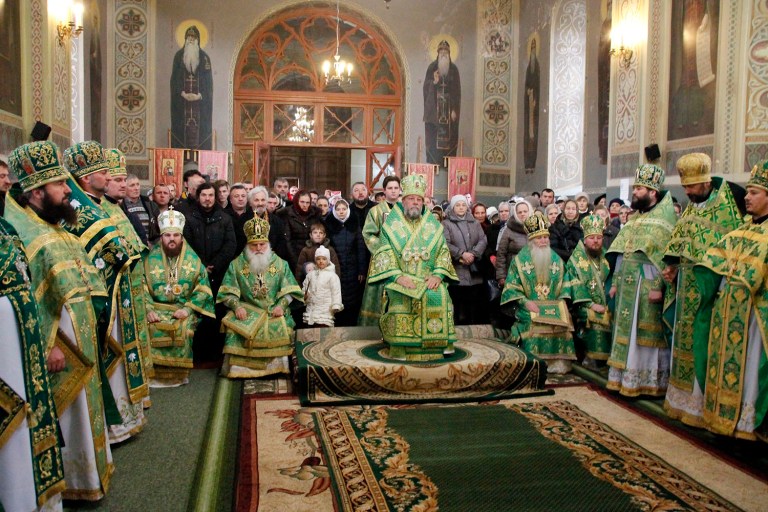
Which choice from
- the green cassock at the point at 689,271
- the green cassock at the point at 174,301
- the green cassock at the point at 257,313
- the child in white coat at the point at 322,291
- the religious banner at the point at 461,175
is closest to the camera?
the green cassock at the point at 689,271

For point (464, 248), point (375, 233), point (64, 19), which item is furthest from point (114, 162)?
point (64, 19)

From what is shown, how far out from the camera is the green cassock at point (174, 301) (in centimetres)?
543

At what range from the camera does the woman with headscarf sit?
22.9 feet

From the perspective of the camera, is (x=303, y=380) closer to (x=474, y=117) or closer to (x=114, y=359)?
(x=114, y=359)

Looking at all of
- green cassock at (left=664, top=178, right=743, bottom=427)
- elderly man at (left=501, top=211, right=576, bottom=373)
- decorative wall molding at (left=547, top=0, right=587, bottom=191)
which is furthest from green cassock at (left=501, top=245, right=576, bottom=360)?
decorative wall molding at (left=547, top=0, right=587, bottom=191)

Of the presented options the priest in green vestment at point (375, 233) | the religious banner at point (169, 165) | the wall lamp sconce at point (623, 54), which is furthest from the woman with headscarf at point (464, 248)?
the religious banner at point (169, 165)

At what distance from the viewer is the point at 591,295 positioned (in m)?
6.32

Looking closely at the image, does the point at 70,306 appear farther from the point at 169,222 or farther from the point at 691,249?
the point at 691,249

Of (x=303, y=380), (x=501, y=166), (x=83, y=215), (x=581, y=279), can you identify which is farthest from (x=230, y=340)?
(x=501, y=166)

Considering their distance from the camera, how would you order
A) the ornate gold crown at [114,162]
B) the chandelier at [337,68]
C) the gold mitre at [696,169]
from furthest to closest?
the chandelier at [337,68]
the gold mitre at [696,169]
the ornate gold crown at [114,162]

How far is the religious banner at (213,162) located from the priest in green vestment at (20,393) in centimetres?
1101

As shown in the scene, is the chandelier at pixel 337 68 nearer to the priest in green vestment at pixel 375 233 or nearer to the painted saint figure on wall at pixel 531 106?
the painted saint figure on wall at pixel 531 106

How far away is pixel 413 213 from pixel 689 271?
7.58ft

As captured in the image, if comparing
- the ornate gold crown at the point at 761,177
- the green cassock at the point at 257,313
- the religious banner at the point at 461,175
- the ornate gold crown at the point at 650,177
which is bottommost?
the green cassock at the point at 257,313
